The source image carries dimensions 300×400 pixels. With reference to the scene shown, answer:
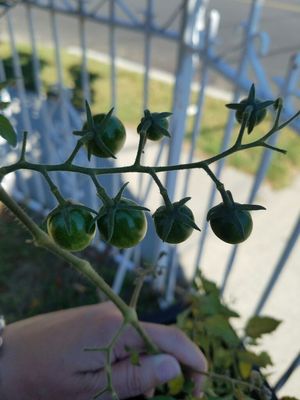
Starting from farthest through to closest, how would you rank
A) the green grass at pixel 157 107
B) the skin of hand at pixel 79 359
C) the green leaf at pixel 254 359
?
the green grass at pixel 157 107 → the green leaf at pixel 254 359 → the skin of hand at pixel 79 359

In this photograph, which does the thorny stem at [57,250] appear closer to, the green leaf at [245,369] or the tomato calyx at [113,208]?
the tomato calyx at [113,208]

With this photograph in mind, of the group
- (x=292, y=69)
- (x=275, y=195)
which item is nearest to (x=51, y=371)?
(x=292, y=69)

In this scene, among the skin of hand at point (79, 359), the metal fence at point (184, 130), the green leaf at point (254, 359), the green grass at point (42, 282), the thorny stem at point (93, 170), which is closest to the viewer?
the thorny stem at point (93, 170)

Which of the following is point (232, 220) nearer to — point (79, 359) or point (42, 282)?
point (79, 359)

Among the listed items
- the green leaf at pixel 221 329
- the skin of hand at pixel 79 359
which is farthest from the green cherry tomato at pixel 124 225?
the green leaf at pixel 221 329

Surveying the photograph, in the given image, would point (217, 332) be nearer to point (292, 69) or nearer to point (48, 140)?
point (292, 69)

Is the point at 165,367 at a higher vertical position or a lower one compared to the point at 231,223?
lower

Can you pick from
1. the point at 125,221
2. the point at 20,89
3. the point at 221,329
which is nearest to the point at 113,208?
the point at 125,221
